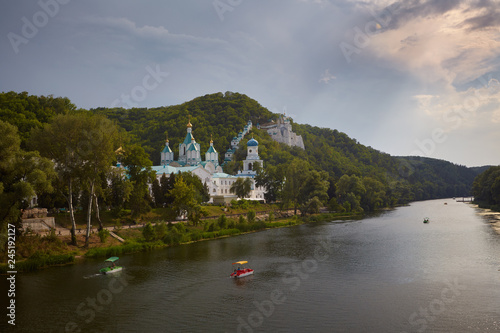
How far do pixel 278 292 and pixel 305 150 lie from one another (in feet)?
382

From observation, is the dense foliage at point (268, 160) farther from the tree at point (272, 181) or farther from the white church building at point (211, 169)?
the white church building at point (211, 169)

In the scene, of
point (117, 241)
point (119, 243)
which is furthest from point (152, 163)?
point (119, 243)

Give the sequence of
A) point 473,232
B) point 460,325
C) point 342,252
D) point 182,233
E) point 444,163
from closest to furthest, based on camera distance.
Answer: point 460,325
point 342,252
point 182,233
point 473,232
point 444,163

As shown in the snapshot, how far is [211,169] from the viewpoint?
7938 cm

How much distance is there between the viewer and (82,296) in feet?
73.3

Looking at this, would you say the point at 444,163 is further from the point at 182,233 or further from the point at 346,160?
the point at 182,233

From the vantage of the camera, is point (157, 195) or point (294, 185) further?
point (294, 185)

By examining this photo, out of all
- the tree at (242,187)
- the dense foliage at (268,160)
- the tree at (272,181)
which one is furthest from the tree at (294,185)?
the tree at (242,187)

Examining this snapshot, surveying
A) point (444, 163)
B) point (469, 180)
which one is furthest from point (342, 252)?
point (444, 163)

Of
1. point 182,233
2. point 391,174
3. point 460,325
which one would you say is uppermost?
point 391,174

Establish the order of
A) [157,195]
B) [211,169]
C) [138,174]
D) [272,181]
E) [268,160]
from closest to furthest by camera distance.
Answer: [138,174] → [157,195] → [272,181] → [211,169] → [268,160]

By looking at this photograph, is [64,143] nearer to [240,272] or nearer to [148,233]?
[148,233]

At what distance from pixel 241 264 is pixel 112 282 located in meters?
8.47

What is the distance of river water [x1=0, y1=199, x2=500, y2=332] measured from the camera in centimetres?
1848
